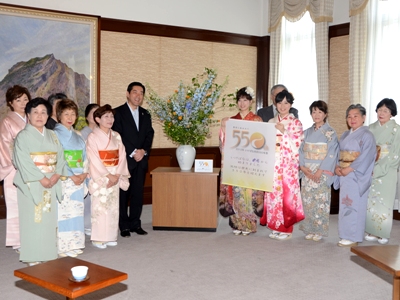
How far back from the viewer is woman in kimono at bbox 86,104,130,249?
4793mm

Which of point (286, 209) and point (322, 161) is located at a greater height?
point (322, 161)

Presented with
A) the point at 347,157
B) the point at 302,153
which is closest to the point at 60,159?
the point at 302,153

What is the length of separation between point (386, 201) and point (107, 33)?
441 cm

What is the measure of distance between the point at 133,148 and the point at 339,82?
3.53m

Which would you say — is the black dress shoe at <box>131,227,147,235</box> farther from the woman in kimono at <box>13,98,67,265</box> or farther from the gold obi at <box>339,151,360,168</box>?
the gold obi at <box>339,151,360,168</box>

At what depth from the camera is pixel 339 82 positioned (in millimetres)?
7336

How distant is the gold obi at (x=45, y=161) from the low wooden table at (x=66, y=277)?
57.2 inches

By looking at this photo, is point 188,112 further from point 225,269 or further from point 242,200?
point 225,269

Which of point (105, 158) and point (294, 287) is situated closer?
point (294, 287)

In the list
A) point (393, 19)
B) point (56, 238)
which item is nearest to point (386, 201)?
point (393, 19)

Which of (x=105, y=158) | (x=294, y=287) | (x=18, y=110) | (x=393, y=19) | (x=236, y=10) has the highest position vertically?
(x=236, y=10)

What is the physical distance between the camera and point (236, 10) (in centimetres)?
841

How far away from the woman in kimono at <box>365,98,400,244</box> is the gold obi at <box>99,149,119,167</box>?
2.67 meters

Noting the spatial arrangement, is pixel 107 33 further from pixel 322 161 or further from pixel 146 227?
pixel 322 161
